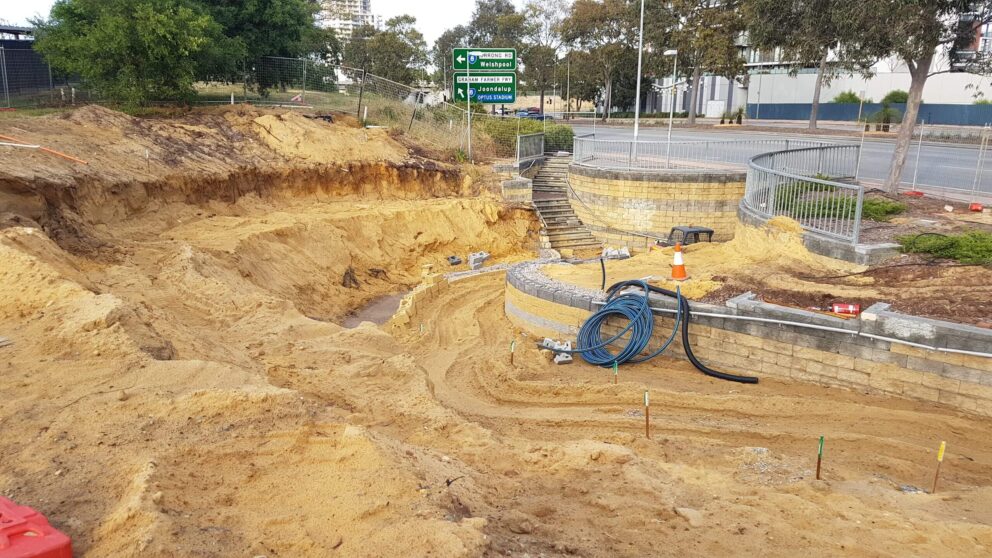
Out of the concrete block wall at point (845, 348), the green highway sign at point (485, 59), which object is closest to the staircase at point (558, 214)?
the green highway sign at point (485, 59)

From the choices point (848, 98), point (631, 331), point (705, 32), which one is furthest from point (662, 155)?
point (848, 98)

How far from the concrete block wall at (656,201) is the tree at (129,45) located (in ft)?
38.8

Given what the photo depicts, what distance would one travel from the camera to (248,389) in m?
6.68

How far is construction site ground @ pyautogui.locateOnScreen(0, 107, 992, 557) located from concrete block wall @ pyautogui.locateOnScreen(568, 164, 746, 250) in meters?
4.43

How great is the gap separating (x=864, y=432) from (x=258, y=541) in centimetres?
695

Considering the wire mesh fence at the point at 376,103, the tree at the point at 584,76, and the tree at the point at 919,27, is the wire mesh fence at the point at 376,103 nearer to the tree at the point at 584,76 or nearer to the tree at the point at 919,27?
the tree at the point at 919,27

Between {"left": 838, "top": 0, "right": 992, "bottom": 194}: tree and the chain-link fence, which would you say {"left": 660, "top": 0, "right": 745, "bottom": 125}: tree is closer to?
{"left": 838, "top": 0, "right": 992, "bottom": 194}: tree

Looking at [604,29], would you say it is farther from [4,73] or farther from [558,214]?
[4,73]

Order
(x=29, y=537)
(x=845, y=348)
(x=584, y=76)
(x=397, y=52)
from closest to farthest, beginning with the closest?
(x=29, y=537), (x=845, y=348), (x=397, y=52), (x=584, y=76)

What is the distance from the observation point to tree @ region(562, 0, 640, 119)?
45.9 meters

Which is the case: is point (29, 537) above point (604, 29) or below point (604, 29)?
below

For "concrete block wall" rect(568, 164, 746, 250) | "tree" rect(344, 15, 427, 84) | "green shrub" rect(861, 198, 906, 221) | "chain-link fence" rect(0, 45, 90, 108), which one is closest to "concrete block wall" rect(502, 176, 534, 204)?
"concrete block wall" rect(568, 164, 746, 250)

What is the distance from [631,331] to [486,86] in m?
13.7

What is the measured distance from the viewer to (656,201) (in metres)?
19.0
